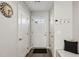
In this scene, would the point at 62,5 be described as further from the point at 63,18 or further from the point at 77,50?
the point at 77,50

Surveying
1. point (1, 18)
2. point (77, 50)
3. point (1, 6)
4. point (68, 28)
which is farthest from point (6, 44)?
point (68, 28)

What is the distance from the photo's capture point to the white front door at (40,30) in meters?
6.25

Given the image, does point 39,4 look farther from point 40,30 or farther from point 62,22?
point 40,30

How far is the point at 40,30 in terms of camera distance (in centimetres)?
629

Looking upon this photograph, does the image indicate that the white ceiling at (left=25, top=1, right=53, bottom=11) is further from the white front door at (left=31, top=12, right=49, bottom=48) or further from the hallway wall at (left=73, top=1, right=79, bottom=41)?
the white front door at (left=31, top=12, right=49, bottom=48)

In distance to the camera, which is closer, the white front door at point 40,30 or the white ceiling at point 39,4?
the white ceiling at point 39,4

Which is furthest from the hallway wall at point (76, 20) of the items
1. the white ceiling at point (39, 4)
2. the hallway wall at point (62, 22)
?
the white ceiling at point (39, 4)

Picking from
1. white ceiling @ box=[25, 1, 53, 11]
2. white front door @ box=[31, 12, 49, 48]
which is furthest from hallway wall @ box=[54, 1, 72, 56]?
white front door @ box=[31, 12, 49, 48]

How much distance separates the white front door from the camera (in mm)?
6254

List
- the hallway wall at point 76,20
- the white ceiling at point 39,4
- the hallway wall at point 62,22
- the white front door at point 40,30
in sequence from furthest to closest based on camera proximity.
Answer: the white front door at point 40,30, the white ceiling at point 39,4, the hallway wall at point 62,22, the hallway wall at point 76,20

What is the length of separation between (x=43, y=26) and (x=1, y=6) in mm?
4361

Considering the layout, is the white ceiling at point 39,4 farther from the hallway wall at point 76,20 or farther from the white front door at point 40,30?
the white front door at point 40,30

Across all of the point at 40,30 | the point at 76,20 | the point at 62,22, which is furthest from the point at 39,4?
the point at 40,30

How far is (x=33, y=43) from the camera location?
20.6ft
